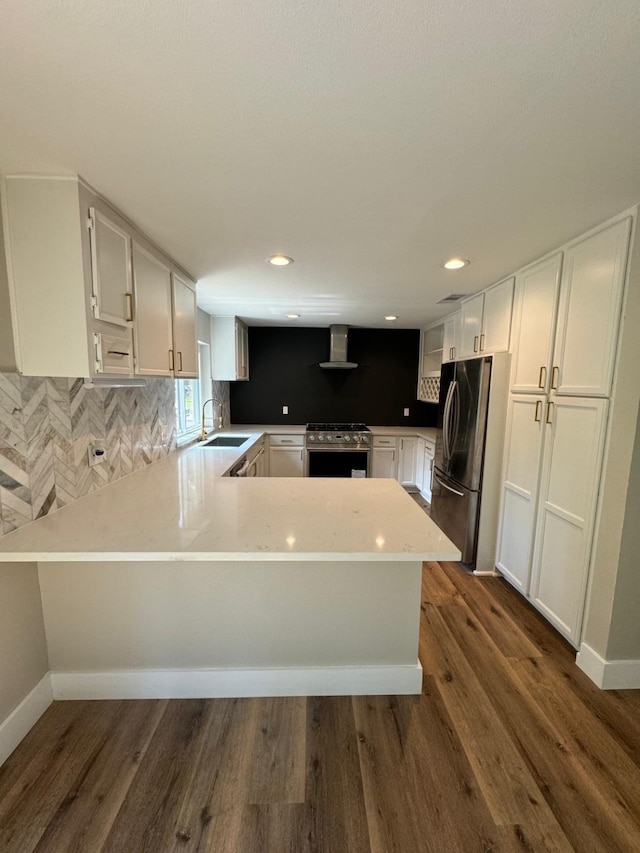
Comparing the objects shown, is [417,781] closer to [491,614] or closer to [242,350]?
[491,614]

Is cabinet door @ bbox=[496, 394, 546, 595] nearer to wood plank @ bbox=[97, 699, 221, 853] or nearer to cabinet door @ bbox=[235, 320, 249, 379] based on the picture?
wood plank @ bbox=[97, 699, 221, 853]

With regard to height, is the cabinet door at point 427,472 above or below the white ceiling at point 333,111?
below

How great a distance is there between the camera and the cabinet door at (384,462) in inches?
186

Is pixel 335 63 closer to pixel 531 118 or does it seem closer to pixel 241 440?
pixel 531 118

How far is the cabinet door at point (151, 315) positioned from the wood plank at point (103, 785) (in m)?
1.62

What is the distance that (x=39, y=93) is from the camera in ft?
3.11

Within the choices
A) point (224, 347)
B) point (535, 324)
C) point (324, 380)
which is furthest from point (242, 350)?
point (535, 324)

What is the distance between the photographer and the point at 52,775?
1346mm

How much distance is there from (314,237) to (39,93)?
118 cm

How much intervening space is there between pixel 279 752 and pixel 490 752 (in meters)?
0.87

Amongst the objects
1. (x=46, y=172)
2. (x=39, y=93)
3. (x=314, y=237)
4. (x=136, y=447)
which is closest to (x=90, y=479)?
(x=136, y=447)

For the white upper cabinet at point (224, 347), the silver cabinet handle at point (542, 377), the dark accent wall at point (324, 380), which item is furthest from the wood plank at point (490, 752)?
the dark accent wall at point (324, 380)

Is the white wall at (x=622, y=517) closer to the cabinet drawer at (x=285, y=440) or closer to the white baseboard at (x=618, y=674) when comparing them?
the white baseboard at (x=618, y=674)

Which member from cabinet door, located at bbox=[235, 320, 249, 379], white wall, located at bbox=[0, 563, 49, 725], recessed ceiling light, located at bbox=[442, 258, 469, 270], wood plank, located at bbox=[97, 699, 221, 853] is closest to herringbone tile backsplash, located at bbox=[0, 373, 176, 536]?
white wall, located at bbox=[0, 563, 49, 725]
